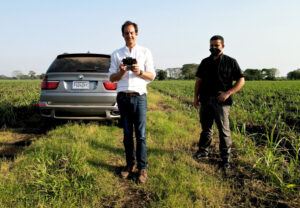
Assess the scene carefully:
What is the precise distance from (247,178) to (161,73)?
313 feet

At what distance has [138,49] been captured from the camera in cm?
416

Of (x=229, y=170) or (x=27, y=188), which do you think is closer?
(x=27, y=188)

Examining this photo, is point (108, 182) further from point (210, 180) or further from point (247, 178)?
point (247, 178)

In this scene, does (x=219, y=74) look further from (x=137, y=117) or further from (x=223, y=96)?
(x=137, y=117)

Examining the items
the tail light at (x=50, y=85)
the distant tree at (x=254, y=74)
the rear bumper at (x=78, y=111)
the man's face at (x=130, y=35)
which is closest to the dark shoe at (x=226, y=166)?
the man's face at (x=130, y=35)

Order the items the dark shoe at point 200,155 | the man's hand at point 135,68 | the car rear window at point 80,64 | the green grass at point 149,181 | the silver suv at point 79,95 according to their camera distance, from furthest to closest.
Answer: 1. the car rear window at point 80,64
2. the silver suv at point 79,95
3. the dark shoe at point 200,155
4. the man's hand at point 135,68
5. the green grass at point 149,181

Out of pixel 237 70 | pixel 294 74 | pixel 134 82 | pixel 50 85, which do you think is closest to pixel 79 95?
pixel 50 85

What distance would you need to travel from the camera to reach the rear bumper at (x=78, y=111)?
21.9ft

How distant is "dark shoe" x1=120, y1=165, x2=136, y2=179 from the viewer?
A: 4332mm

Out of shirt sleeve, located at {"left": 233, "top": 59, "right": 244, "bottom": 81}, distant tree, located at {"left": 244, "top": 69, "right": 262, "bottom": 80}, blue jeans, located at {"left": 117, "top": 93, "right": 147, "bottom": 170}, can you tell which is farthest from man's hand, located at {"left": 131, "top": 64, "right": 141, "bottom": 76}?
distant tree, located at {"left": 244, "top": 69, "right": 262, "bottom": 80}

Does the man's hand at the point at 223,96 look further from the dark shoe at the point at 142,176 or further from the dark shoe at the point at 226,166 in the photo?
the dark shoe at the point at 142,176

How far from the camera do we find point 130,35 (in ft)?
13.2

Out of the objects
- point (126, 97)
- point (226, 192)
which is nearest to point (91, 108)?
point (126, 97)

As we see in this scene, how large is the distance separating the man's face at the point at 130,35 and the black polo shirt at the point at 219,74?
1331 millimetres
